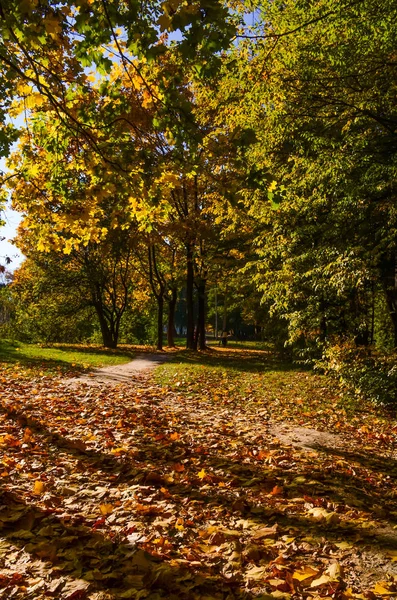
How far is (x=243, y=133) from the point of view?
4.21m

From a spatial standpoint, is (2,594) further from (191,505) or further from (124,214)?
(124,214)

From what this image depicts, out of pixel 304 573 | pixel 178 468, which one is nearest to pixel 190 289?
pixel 178 468

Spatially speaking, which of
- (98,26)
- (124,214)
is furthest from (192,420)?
(98,26)

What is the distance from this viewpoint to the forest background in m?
4.04

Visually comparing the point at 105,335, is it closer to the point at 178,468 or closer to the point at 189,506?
the point at 178,468

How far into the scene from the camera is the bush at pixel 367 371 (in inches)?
323

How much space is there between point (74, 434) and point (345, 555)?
3911 mm

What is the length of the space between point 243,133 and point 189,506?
11.5 ft

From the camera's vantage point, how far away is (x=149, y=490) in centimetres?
409

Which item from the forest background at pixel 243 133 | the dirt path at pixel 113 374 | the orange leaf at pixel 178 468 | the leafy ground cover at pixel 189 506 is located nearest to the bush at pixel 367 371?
the forest background at pixel 243 133

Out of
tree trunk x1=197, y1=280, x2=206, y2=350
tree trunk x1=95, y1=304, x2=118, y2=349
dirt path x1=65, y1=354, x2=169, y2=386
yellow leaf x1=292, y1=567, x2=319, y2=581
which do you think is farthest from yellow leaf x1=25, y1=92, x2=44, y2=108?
tree trunk x1=95, y1=304, x2=118, y2=349

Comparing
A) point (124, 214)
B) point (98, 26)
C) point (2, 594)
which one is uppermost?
point (98, 26)

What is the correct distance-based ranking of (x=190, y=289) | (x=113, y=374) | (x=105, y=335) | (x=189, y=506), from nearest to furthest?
(x=189, y=506)
(x=113, y=374)
(x=190, y=289)
(x=105, y=335)

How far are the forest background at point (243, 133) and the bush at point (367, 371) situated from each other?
1.3 inches
